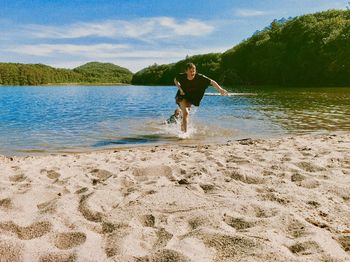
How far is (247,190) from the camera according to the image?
5035 mm

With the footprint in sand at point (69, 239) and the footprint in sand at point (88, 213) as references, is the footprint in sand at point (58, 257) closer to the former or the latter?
the footprint in sand at point (69, 239)

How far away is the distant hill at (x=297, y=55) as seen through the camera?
70250 mm

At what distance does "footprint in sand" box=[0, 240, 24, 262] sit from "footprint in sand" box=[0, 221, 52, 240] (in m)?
0.24

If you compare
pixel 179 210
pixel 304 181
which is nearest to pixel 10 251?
pixel 179 210

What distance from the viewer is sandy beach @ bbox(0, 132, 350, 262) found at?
3299 mm

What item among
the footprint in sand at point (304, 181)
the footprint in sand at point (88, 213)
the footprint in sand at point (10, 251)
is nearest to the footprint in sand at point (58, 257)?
the footprint in sand at point (10, 251)

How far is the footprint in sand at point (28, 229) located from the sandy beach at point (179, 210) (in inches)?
0.4

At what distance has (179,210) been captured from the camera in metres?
4.34

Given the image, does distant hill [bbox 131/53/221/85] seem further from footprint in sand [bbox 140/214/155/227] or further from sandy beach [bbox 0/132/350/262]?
footprint in sand [bbox 140/214/155/227]

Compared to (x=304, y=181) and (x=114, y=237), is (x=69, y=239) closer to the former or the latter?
(x=114, y=237)

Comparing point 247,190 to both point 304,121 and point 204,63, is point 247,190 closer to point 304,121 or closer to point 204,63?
point 304,121

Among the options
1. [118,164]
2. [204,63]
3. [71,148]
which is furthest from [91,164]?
[204,63]

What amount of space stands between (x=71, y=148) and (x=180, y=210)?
6.93 metres

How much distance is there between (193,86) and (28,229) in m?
8.82
